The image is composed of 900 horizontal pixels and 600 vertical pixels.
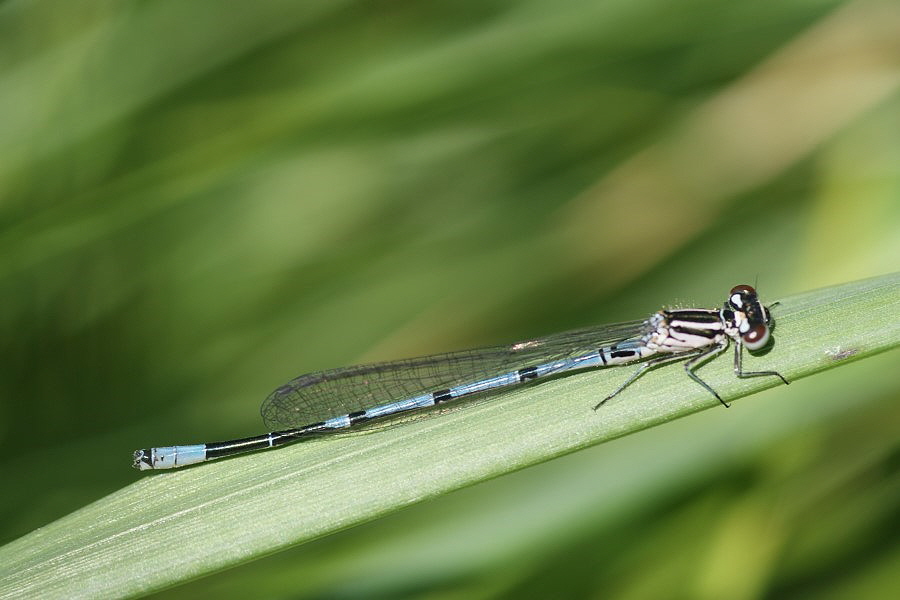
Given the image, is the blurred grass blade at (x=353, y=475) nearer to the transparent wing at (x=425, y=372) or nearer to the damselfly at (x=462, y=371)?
the damselfly at (x=462, y=371)

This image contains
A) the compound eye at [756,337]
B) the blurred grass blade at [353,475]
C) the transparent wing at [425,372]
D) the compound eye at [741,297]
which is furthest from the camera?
the transparent wing at [425,372]

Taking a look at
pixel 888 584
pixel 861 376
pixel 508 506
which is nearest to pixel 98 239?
pixel 508 506

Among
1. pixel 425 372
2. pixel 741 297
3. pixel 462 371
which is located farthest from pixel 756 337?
pixel 425 372

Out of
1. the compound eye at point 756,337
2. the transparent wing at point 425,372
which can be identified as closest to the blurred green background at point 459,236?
the transparent wing at point 425,372

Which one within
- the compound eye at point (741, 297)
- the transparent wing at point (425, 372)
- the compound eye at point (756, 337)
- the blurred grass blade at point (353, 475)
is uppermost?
the transparent wing at point (425, 372)

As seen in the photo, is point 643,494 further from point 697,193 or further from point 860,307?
point 697,193

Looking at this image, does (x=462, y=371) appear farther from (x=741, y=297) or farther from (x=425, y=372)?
(x=741, y=297)
